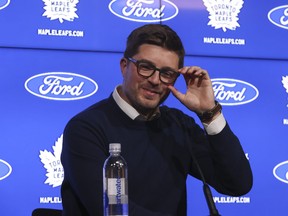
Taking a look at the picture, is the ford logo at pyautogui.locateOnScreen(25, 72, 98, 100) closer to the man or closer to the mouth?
the man

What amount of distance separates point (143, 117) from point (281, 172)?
48.5 inches

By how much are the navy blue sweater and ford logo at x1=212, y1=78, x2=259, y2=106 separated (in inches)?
35.5

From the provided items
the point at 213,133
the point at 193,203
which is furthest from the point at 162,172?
the point at 193,203

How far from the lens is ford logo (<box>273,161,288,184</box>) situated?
109 inches

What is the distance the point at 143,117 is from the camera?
1807 millimetres

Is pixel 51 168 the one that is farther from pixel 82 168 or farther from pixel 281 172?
pixel 281 172

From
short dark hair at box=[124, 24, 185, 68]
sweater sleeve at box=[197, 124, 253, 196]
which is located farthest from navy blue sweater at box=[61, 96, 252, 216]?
short dark hair at box=[124, 24, 185, 68]

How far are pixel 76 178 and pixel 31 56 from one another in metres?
1.14

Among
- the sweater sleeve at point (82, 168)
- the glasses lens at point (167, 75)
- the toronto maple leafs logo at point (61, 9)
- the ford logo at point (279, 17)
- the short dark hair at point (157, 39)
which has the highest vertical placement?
the ford logo at point (279, 17)

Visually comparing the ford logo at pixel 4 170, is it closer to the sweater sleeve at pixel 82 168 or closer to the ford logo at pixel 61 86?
the ford logo at pixel 61 86

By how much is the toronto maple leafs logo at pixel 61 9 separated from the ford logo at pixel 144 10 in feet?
0.61

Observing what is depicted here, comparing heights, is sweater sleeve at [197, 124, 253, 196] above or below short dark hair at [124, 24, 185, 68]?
below

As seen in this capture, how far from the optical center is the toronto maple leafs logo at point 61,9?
8.55 feet

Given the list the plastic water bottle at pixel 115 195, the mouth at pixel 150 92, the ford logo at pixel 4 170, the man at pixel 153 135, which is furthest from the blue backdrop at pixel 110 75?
the plastic water bottle at pixel 115 195
